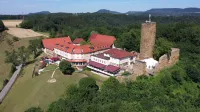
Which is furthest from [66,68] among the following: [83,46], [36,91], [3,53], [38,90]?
[3,53]

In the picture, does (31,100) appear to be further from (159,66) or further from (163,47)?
(163,47)

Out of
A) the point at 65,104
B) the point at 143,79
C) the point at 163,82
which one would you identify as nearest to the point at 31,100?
the point at 65,104

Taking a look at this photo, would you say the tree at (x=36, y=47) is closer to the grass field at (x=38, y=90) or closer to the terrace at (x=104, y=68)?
the grass field at (x=38, y=90)

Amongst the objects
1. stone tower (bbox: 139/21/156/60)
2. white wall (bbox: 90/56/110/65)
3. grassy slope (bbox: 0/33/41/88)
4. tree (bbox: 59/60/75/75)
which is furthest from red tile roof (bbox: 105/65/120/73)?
grassy slope (bbox: 0/33/41/88)

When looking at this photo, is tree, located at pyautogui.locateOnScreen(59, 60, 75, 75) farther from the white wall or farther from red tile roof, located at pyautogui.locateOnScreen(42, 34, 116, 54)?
the white wall

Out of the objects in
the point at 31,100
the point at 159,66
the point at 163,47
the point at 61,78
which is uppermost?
the point at 163,47

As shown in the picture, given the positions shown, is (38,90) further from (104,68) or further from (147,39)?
(147,39)
